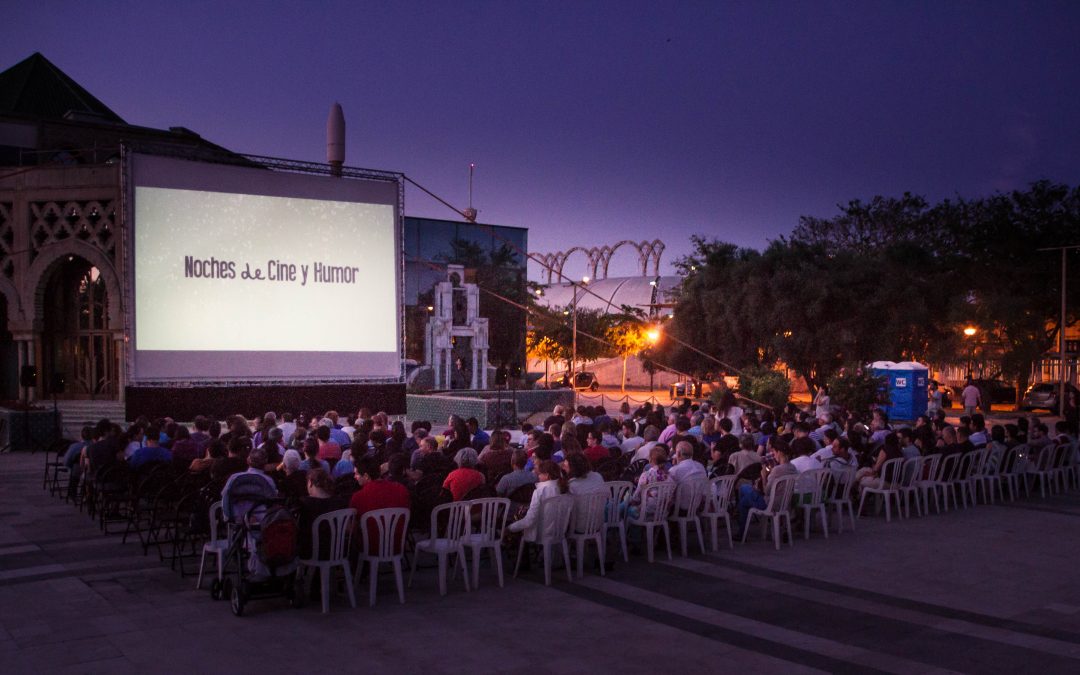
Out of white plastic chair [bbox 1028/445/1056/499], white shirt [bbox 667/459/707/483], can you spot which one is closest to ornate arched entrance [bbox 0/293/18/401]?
white shirt [bbox 667/459/707/483]

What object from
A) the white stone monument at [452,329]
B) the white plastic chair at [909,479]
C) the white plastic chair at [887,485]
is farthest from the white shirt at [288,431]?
the white stone monument at [452,329]

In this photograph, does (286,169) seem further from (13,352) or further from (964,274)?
(964,274)

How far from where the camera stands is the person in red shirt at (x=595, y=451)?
364 inches

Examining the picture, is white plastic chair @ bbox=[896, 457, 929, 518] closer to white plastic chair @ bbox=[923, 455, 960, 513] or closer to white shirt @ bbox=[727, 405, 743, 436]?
white plastic chair @ bbox=[923, 455, 960, 513]

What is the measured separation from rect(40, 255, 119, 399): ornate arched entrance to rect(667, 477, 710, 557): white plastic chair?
806 inches

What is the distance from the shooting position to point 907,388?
23.1m

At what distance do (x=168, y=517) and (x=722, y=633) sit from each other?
16.1 ft

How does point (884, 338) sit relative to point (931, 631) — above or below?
above

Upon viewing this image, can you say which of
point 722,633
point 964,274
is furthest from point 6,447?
point 964,274

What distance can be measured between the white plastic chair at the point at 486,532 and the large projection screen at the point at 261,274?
9.62m

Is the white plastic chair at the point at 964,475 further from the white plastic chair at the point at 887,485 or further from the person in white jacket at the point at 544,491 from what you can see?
the person in white jacket at the point at 544,491

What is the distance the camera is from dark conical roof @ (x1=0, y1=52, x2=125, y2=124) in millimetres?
32562

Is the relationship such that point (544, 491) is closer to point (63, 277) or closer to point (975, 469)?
point (975, 469)

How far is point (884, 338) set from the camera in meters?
26.5
